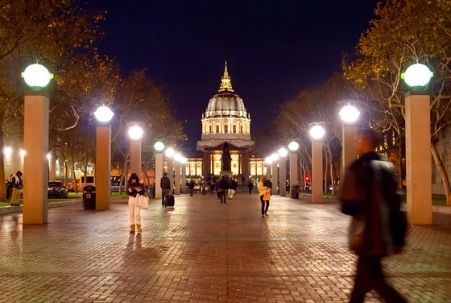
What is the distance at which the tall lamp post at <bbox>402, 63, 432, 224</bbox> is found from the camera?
1905cm

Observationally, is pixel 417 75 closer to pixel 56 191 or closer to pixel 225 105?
pixel 56 191

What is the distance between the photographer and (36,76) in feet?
64.2

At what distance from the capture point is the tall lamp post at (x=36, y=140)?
19.4 metres

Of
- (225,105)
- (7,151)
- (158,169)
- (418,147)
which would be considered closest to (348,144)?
(418,147)

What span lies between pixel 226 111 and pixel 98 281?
16224 centimetres

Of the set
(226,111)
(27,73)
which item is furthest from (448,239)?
(226,111)

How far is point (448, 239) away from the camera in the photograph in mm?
14852

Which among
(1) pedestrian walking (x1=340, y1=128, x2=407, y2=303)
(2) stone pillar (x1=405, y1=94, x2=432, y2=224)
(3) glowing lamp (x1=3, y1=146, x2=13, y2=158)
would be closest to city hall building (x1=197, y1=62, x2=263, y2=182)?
(3) glowing lamp (x1=3, y1=146, x2=13, y2=158)

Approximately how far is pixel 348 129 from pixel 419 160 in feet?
34.8

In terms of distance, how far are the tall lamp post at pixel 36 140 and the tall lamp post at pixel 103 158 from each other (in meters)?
8.41

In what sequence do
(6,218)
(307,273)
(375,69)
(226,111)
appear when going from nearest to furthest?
(307,273) → (6,218) → (375,69) → (226,111)

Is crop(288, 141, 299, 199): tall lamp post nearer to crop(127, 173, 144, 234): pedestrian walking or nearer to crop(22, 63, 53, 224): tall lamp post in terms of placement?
crop(22, 63, 53, 224): tall lamp post

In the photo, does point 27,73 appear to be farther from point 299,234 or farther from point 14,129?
point 14,129

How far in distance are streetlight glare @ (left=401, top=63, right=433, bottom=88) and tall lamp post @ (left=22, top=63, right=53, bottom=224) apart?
36.4 ft
